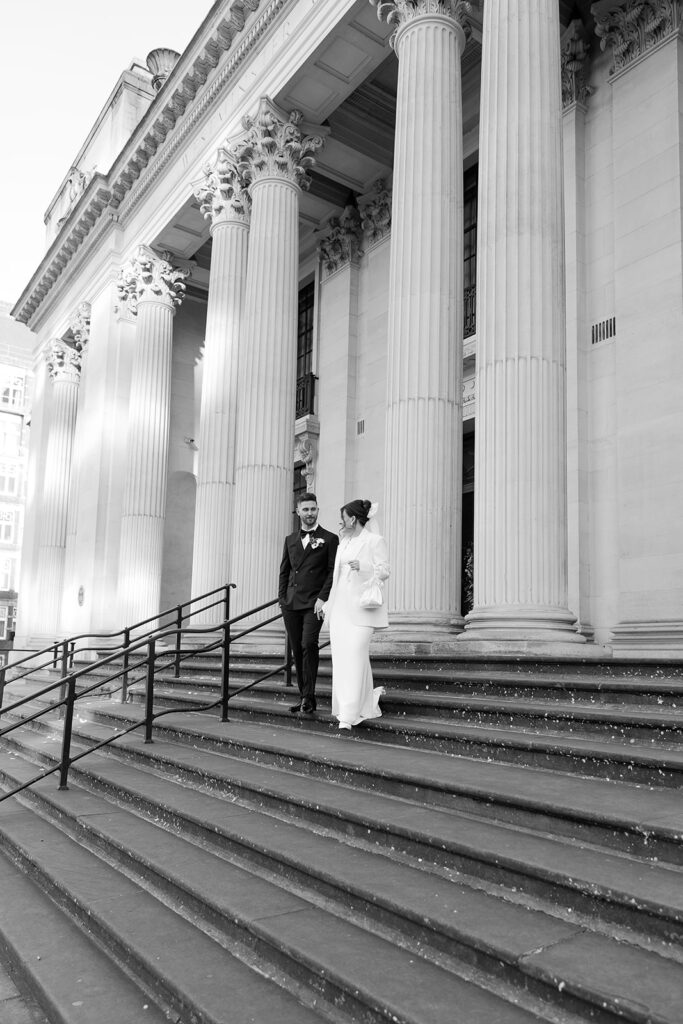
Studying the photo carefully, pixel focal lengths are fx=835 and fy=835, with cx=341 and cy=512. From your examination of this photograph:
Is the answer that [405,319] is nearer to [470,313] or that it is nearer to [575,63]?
[470,313]

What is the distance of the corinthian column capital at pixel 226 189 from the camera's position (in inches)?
607

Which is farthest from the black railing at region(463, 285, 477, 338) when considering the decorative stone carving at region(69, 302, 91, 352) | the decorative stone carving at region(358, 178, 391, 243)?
the decorative stone carving at region(69, 302, 91, 352)

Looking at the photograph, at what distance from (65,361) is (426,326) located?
678 inches

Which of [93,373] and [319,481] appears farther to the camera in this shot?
[93,373]

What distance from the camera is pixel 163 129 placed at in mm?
18297

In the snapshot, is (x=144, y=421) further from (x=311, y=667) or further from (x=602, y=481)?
(x=311, y=667)

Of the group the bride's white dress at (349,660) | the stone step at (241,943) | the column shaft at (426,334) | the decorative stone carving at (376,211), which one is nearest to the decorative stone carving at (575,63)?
the column shaft at (426,334)

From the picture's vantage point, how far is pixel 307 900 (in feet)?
12.8

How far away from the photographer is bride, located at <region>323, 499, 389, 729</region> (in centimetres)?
641

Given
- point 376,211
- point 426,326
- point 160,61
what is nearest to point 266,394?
point 426,326

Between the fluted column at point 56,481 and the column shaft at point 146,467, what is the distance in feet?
17.8

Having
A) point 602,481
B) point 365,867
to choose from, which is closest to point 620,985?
point 365,867

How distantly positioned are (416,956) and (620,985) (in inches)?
33.9

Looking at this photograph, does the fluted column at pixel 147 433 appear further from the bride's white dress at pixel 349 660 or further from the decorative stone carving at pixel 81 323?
the bride's white dress at pixel 349 660
